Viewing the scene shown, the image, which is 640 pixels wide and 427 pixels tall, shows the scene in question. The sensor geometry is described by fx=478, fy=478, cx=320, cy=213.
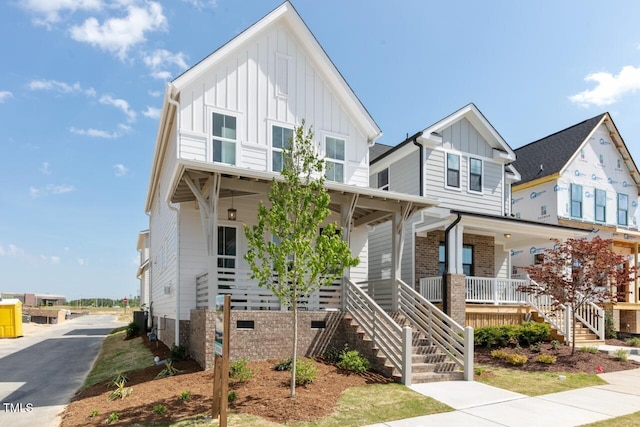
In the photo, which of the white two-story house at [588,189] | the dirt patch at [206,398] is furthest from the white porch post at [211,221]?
the white two-story house at [588,189]

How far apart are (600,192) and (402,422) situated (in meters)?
21.6

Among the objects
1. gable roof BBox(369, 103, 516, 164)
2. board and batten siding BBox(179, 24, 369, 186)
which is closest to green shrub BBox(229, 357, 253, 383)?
board and batten siding BBox(179, 24, 369, 186)

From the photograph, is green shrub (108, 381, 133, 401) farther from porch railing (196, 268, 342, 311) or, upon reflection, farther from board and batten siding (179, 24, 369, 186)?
board and batten siding (179, 24, 369, 186)

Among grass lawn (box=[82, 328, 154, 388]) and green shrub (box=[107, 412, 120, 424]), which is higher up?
green shrub (box=[107, 412, 120, 424])

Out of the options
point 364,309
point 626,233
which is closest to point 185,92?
point 364,309

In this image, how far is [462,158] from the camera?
19078 mm

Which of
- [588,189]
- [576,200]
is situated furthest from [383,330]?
[588,189]

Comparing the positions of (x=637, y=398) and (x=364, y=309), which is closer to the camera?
(x=637, y=398)

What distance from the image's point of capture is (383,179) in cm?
2038

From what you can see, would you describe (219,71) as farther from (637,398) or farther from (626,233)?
(626,233)

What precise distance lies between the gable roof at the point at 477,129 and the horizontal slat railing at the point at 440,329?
22.1ft

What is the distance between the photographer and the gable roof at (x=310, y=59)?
1362cm

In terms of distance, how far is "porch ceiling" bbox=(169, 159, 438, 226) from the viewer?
10656 millimetres

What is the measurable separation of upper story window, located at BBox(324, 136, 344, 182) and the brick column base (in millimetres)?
4888
